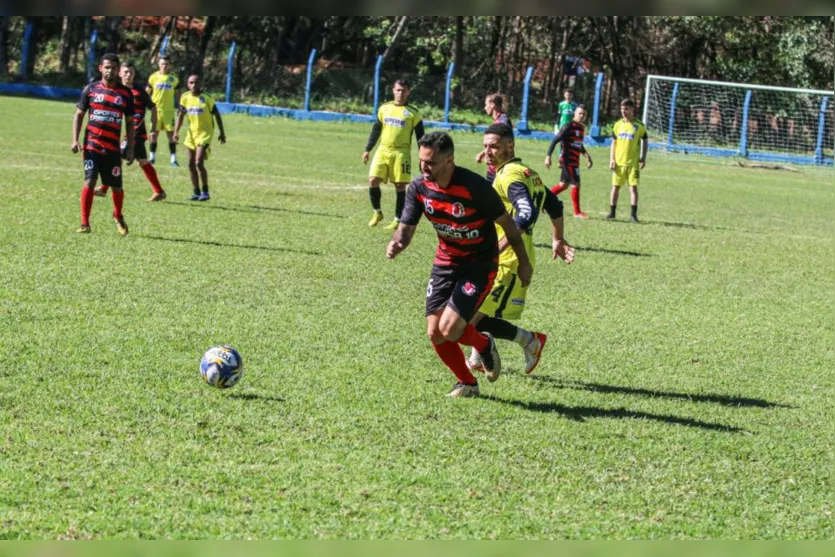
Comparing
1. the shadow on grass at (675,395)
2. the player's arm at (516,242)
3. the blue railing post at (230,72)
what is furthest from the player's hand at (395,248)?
the blue railing post at (230,72)

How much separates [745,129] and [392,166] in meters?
A: 21.9

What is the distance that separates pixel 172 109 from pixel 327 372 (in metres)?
16.8

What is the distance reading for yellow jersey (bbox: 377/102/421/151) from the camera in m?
16.1

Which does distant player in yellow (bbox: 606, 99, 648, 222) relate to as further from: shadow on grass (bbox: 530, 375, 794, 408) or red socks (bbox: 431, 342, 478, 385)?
red socks (bbox: 431, 342, 478, 385)

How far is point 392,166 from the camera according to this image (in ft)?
53.3

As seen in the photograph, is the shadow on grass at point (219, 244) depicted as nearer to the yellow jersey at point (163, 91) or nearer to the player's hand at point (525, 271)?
the player's hand at point (525, 271)

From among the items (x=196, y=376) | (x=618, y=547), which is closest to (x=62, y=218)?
(x=196, y=376)

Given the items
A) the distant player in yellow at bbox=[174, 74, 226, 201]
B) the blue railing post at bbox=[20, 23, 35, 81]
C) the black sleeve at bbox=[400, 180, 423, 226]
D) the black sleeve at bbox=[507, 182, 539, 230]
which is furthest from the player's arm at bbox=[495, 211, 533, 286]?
the blue railing post at bbox=[20, 23, 35, 81]

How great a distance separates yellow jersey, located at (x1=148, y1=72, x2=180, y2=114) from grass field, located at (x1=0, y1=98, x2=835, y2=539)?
7450 millimetres

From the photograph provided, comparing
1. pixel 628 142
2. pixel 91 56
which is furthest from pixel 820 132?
pixel 91 56

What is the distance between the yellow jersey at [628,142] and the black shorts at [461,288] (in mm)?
12517

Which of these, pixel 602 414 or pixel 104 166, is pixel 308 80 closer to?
pixel 104 166

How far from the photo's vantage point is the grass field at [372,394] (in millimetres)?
5746

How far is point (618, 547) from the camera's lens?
17.0 ft
